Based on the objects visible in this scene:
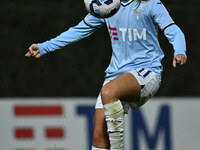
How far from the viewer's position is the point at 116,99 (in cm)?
415

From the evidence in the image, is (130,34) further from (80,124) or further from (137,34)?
(80,124)

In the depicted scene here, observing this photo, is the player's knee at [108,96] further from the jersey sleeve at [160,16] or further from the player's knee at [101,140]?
the jersey sleeve at [160,16]

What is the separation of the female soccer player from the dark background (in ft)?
9.28

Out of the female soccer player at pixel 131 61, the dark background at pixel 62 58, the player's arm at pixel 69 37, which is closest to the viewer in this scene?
the female soccer player at pixel 131 61

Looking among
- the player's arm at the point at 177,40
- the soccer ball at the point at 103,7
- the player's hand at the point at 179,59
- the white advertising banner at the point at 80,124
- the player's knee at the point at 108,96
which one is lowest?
the white advertising banner at the point at 80,124

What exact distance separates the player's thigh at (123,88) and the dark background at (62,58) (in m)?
3.09

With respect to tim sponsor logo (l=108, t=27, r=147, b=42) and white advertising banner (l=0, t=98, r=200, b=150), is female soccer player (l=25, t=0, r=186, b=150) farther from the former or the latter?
white advertising banner (l=0, t=98, r=200, b=150)

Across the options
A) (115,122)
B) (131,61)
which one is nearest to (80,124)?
(131,61)

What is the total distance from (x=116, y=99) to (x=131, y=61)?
1.36 ft

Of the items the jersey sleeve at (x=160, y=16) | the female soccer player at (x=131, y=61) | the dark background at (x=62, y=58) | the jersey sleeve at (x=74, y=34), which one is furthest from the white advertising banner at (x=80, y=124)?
the jersey sleeve at (x=160, y=16)

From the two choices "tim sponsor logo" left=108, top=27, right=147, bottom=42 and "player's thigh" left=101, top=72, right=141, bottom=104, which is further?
"tim sponsor logo" left=108, top=27, right=147, bottom=42

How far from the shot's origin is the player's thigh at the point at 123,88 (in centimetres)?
414

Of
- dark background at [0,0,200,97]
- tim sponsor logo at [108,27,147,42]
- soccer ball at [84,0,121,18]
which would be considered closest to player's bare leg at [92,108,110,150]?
tim sponsor logo at [108,27,147,42]

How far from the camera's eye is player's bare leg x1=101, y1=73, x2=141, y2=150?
4137 millimetres
